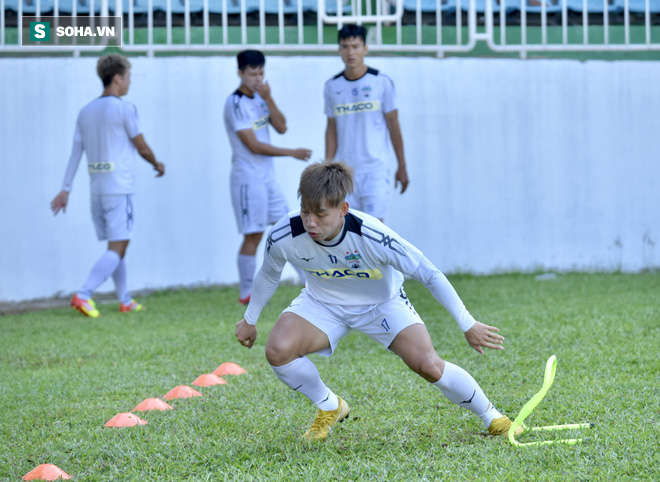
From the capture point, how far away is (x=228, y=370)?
4969mm

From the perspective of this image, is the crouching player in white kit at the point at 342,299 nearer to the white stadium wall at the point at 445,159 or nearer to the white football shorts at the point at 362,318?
the white football shorts at the point at 362,318

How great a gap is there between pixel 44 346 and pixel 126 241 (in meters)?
1.62

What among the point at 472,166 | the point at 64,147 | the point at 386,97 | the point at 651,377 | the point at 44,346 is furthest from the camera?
the point at 472,166

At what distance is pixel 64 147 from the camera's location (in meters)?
8.40

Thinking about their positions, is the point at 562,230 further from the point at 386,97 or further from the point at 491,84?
the point at 386,97

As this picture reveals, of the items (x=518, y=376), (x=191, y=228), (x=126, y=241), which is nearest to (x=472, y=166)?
(x=191, y=228)

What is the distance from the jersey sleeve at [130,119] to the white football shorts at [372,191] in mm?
1940

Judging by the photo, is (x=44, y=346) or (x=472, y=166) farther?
(x=472, y=166)

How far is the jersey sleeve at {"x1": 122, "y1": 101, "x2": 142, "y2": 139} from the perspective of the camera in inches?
286

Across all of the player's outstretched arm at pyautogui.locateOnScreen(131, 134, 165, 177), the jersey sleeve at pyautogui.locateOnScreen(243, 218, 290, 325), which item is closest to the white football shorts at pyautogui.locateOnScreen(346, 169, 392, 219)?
the player's outstretched arm at pyautogui.locateOnScreen(131, 134, 165, 177)

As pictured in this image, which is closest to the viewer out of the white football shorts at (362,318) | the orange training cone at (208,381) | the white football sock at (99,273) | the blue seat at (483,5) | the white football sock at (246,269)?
the white football shorts at (362,318)

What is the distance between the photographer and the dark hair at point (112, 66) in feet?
23.6

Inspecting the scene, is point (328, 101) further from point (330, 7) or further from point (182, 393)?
point (182, 393)

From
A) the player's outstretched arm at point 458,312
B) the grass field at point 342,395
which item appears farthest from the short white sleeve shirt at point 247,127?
the player's outstretched arm at point 458,312
